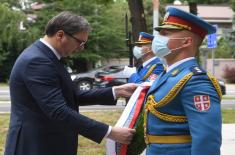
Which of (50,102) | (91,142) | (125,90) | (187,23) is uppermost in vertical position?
(187,23)

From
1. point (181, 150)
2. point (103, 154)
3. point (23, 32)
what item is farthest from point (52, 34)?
point (23, 32)

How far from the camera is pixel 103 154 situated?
7.96 metres

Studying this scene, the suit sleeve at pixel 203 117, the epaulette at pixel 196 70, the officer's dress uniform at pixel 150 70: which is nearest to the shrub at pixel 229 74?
the officer's dress uniform at pixel 150 70

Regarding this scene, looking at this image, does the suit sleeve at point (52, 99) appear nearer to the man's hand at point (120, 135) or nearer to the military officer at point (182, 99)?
the man's hand at point (120, 135)

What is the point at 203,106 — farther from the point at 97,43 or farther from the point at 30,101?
the point at 97,43

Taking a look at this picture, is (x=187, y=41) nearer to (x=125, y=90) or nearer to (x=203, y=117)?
(x=203, y=117)

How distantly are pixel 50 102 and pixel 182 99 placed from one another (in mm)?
888

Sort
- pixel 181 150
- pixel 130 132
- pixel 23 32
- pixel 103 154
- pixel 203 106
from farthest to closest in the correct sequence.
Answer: pixel 23 32 → pixel 103 154 → pixel 130 132 → pixel 181 150 → pixel 203 106

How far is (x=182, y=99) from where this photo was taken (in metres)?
3.12

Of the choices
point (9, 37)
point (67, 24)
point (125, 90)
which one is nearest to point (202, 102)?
point (67, 24)

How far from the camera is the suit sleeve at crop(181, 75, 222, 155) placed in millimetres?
2998

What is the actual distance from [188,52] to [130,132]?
0.71 metres

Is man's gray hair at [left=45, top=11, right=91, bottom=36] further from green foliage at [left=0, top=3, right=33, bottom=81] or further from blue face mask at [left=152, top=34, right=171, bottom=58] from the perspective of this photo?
green foliage at [left=0, top=3, right=33, bottom=81]

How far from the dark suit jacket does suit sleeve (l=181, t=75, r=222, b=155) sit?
30.1 inches
